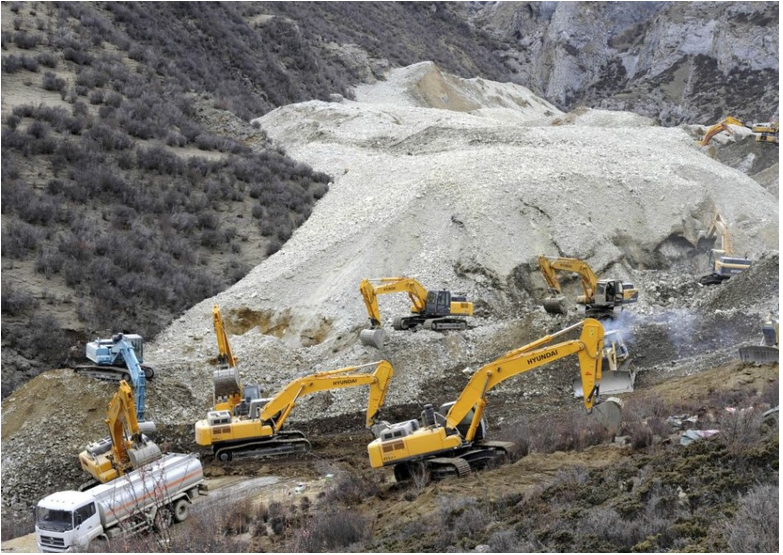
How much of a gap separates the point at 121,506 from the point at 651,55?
227 feet

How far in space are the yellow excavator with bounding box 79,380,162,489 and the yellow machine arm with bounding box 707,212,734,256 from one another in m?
19.9

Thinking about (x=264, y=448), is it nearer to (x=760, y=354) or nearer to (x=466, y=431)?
(x=466, y=431)

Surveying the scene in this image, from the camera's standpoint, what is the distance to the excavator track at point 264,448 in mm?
17203

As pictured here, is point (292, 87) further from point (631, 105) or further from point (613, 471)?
point (613, 471)

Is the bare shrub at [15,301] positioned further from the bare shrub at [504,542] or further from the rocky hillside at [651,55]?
the rocky hillside at [651,55]

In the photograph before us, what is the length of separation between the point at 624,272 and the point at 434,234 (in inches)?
247

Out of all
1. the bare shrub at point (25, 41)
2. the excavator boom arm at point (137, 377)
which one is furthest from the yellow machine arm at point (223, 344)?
the bare shrub at point (25, 41)

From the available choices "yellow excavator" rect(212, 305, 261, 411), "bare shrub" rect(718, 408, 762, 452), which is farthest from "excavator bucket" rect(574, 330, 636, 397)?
"yellow excavator" rect(212, 305, 261, 411)

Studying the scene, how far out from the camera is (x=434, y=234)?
2573cm

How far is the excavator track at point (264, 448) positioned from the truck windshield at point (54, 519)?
507cm

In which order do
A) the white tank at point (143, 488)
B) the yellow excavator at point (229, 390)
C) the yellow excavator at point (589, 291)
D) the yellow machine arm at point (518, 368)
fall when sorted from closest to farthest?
1. the white tank at point (143, 488)
2. the yellow machine arm at point (518, 368)
3. the yellow excavator at point (229, 390)
4. the yellow excavator at point (589, 291)

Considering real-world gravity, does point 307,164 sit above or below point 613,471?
above

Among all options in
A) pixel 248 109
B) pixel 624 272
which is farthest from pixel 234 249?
pixel 248 109

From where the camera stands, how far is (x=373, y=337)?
20172 millimetres
